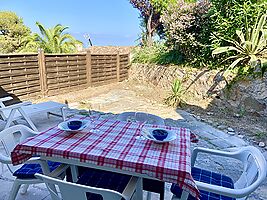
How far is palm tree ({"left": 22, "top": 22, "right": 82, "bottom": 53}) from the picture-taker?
911 cm

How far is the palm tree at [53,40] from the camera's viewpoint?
9.11 metres

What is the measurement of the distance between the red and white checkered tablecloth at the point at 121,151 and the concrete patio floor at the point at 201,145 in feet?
2.46

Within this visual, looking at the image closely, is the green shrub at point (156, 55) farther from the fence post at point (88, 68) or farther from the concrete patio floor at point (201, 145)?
the concrete patio floor at point (201, 145)

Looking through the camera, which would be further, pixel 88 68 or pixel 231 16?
pixel 88 68

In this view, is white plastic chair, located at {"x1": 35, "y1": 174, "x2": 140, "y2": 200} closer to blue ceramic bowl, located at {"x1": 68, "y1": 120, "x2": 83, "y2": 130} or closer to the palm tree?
blue ceramic bowl, located at {"x1": 68, "y1": 120, "x2": 83, "y2": 130}

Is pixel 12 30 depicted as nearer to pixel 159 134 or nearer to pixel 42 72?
pixel 42 72

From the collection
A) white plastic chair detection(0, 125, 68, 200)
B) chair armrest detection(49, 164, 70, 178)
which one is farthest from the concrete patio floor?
chair armrest detection(49, 164, 70, 178)

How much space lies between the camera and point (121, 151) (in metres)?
1.42

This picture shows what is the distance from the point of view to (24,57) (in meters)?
5.29

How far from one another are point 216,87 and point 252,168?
14.0ft

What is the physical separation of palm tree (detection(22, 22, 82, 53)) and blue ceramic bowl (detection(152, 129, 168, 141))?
8.71 m

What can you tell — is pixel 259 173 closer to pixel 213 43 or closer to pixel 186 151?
pixel 186 151

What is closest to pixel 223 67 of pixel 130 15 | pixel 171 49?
pixel 171 49

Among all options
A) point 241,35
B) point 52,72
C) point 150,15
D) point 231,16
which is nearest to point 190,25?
point 231,16
